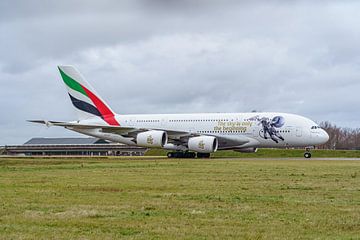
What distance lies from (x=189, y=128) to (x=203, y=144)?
4.70m

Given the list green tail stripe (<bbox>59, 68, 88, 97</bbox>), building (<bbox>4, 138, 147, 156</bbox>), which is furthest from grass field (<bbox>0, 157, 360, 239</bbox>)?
building (<bbox>4, 138, 147, 156</bbox>)

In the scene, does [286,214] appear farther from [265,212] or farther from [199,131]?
[199,131]

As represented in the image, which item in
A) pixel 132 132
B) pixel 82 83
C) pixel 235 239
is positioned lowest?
pixel 235 239

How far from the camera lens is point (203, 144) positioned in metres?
48.0

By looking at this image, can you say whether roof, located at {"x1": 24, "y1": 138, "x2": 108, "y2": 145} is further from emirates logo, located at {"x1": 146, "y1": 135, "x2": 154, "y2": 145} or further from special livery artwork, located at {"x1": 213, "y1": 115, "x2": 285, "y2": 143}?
special livery artwork, located at {"x1": 213, "y1": 115, "x2": 285, "y2": 143}

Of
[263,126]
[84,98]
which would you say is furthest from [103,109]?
[263,126]

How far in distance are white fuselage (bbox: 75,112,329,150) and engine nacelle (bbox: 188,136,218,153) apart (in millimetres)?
1952

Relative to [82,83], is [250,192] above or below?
below

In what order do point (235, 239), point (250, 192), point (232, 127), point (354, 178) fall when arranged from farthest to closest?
point (232, 127) < point (354, 178) < point (250, 192) < point (235, 239)

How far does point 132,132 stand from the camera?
51469mm

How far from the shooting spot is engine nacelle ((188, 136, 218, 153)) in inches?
1890

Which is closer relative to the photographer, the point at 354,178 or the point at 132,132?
the point at 354,178

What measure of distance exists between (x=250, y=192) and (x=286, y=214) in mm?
4583

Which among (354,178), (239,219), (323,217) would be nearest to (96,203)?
(239,219)
